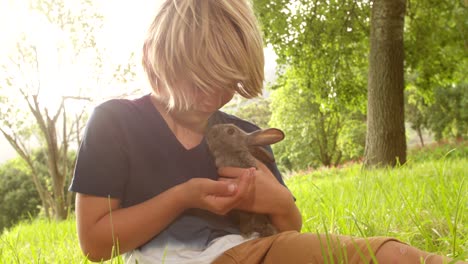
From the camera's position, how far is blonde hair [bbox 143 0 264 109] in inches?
69.4

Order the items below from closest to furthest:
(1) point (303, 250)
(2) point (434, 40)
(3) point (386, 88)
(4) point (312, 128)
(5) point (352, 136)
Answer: (1) point (303, 250)
(3) point (386, 88)
(2) point (434, 40)
(5) point (352, 136)
(4) point (312, 128)

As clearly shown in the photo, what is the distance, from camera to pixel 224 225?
183 centimetres

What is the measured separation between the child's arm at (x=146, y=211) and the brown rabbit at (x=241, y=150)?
0.19 meters

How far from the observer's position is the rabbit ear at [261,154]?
1.97 metres

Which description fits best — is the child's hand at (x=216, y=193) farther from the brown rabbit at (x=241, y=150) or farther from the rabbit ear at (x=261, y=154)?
the rabbit ear at (x=261, y=154)

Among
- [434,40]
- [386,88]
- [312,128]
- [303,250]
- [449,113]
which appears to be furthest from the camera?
[449,113]

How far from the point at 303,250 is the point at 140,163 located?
74cm

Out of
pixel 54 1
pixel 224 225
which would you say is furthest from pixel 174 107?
pixel 54 1

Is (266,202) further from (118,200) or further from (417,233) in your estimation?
(417,233)

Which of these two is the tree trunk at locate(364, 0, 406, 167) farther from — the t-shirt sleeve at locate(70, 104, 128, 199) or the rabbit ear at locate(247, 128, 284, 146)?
the t-shirt sleeve at locate(70, 104, 128, 199)

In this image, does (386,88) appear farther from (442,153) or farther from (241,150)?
(442,153)

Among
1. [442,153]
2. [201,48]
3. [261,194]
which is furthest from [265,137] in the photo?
[442,153]

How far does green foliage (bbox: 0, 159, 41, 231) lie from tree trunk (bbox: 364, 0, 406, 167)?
35.2 meters

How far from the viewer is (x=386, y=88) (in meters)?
8.82
